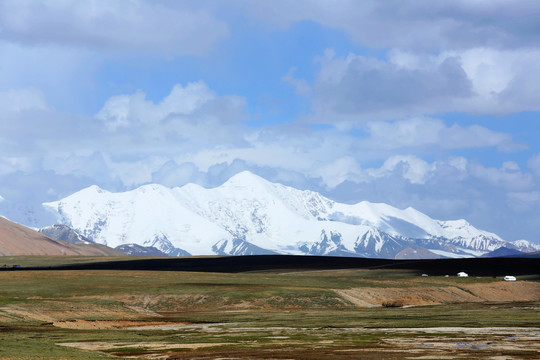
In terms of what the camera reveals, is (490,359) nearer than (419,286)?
Yes

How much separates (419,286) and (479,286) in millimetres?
13408

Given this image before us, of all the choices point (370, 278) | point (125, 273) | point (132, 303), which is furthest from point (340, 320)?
point (125, 273)

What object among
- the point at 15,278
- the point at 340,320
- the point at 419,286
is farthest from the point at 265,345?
the point at 15,278

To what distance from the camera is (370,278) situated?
627 feet

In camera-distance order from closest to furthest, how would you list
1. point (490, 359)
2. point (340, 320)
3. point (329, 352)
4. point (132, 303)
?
point (490, 359)
point (329, 352)
point (340, 320)
point (132, 303)

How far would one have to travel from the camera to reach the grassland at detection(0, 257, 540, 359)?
79.8 metres

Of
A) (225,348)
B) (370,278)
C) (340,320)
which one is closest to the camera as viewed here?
(225,348)

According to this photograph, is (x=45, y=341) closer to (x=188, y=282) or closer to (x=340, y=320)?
(x=340, y=320)

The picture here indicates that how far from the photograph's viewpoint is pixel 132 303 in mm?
141875

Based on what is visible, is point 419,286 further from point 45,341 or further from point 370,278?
point 45,341

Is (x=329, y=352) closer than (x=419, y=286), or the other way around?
(x=329, y=352)

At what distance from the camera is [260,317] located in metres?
122

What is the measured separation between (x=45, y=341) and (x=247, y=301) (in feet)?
205

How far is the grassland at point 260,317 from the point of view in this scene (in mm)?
79812
